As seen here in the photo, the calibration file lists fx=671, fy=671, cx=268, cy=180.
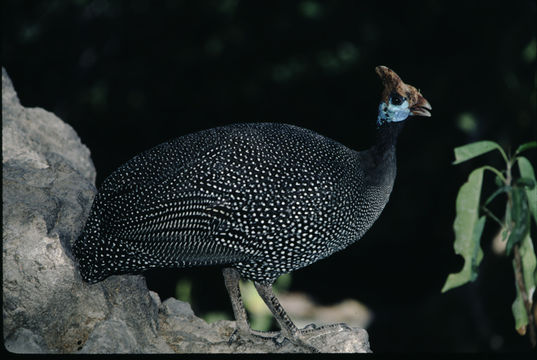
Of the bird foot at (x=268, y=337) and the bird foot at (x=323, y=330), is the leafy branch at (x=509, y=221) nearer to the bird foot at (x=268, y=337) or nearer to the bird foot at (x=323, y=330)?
the bird foot at (x=323, y=330)

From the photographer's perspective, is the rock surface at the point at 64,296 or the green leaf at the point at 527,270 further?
the green leaf at the point at 527,270

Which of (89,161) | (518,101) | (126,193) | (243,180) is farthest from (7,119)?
(518,101)

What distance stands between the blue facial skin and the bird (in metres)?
0.03

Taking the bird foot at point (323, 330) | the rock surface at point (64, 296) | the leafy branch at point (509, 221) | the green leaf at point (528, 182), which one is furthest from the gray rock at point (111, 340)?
the green leaf at point (528, 182)

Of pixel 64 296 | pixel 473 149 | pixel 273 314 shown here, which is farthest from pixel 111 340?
pixel 473 149

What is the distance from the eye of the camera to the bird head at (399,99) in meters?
2.74

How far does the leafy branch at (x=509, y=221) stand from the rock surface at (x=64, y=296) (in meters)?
0.56

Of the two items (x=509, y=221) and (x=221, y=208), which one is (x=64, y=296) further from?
(x=509, y=221)

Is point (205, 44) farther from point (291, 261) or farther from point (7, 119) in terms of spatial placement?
point (291, 261)

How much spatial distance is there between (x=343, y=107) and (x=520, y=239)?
2.29 meters

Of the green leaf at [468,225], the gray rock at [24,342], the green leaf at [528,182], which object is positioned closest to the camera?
the gray rock at [24,342]

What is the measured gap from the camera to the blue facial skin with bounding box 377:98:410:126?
9.11 feet

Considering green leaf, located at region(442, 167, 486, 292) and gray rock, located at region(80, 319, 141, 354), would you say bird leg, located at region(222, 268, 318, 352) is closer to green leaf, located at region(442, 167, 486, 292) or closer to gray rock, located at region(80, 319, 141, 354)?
gray rock, located at region(80, 319, 141, 354)

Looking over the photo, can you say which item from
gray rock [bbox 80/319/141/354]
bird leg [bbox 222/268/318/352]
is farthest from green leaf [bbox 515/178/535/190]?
gray rock [bbox 80/319/141/354]
